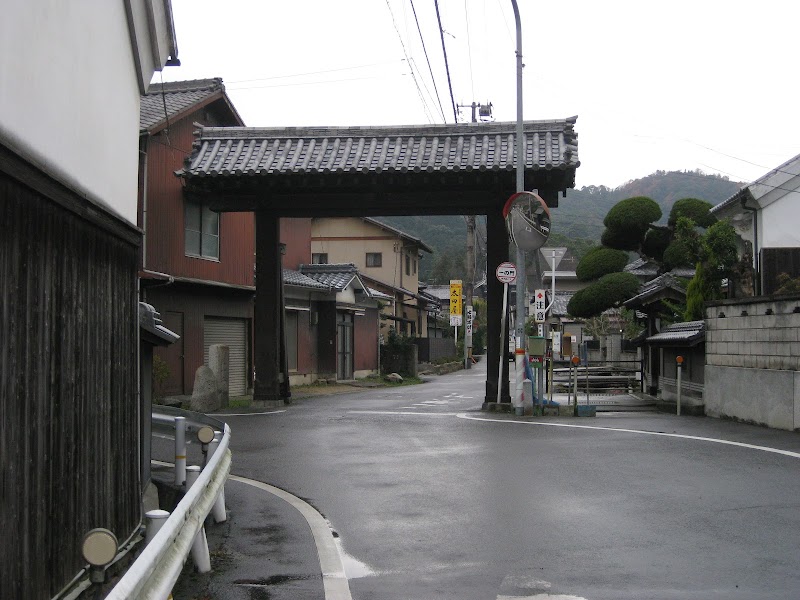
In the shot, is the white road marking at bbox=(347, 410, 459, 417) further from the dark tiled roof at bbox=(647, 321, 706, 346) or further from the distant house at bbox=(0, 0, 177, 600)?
the distant house at bbox=(0, 0, 177, 600)

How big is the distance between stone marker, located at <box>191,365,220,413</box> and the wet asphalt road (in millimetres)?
5074

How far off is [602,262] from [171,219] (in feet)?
54.5

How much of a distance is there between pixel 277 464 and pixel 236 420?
575 cm

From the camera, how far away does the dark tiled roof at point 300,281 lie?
2998 centimetres

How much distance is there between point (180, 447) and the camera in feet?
27.5

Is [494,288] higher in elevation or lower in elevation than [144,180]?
lower

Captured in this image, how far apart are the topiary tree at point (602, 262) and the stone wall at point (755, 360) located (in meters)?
15.9

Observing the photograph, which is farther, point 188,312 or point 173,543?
point 188,312

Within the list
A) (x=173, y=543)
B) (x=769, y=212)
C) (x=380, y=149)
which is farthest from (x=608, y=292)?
(x=173, y=543)

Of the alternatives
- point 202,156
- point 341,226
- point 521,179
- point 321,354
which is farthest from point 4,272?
point 341,226

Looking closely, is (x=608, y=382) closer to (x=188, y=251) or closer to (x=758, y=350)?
(x=758, y=350)

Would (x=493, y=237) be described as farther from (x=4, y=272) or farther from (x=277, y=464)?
(x=4, y=272)

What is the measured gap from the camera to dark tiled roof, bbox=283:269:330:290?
2998cm

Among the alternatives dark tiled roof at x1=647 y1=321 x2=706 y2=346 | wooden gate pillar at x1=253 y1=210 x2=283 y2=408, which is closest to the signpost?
dark tiled roof at x1=647 y1=321 x2=706 y2=346
